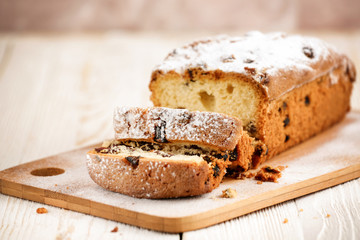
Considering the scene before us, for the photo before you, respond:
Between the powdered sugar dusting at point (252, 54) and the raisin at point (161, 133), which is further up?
the powdered sugar dusting at point (252, 54)

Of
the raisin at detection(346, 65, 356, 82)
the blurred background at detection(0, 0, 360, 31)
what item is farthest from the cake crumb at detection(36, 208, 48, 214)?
the blurred background at detection(0, 0, 360, 31)

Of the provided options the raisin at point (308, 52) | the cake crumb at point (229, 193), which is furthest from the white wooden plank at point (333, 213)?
the raisin at point (308, 52)

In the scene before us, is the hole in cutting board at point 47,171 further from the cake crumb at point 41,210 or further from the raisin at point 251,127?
the raisin at point 251,127

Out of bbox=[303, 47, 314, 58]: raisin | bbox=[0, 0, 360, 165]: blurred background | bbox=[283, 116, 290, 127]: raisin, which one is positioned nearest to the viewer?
bbox=[283, 116, 290, 127]: raisin

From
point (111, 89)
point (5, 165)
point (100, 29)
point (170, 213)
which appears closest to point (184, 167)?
point (170, 213)

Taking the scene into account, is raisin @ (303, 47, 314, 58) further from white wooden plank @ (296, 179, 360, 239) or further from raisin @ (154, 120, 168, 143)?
raisin @ (154, 120, 168, 143)

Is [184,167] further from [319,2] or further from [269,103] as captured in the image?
[319,2]
